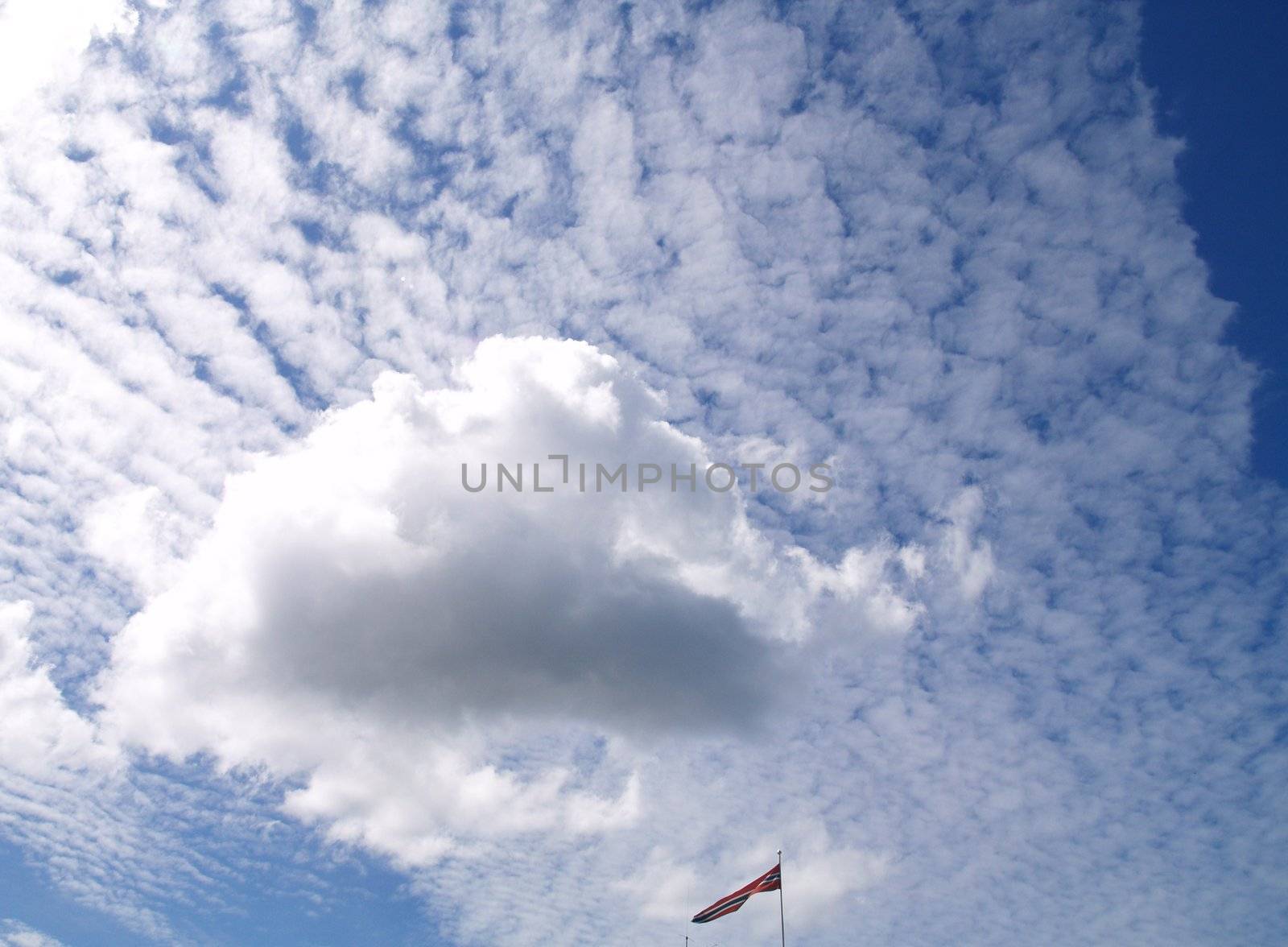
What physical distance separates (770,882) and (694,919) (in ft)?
23.6

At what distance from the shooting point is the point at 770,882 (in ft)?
412

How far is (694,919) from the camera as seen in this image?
12650 centimetres
